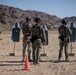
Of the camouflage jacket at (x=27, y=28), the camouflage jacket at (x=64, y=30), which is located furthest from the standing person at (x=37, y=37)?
the camouflage jacket at (x=64, y=30)

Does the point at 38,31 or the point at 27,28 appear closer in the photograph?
the point at 38,31

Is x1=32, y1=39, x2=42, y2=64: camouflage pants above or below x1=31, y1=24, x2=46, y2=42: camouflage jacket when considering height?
below

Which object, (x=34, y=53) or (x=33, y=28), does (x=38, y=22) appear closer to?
(x=33, y=28)

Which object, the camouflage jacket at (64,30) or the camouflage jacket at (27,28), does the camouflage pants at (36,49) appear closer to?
the camouflage jacket at (27,28)

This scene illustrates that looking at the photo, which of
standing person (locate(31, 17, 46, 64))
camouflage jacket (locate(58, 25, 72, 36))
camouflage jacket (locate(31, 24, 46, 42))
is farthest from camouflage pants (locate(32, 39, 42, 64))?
camouflage jacket (locate(58, 25, 72, 36))

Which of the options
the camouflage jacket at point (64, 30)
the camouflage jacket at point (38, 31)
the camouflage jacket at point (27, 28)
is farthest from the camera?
the camouflage jacket at point (64, 30)

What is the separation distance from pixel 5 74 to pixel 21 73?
641mm

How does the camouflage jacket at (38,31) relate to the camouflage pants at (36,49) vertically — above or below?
above

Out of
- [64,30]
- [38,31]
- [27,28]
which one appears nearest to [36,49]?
[38,31]

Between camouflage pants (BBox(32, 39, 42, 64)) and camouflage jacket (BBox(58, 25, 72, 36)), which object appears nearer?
camouflage pants (BBox(32, 39, 42, 64))

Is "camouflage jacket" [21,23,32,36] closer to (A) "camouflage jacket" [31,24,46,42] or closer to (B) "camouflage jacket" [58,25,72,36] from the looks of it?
(A) "camouflage jacket" [31,24,46,42]

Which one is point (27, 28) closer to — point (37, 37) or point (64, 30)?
point (37, 37)

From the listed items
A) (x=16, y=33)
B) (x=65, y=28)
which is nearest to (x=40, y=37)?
(x=65, y=28)

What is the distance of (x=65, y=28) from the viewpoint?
18.0 m
